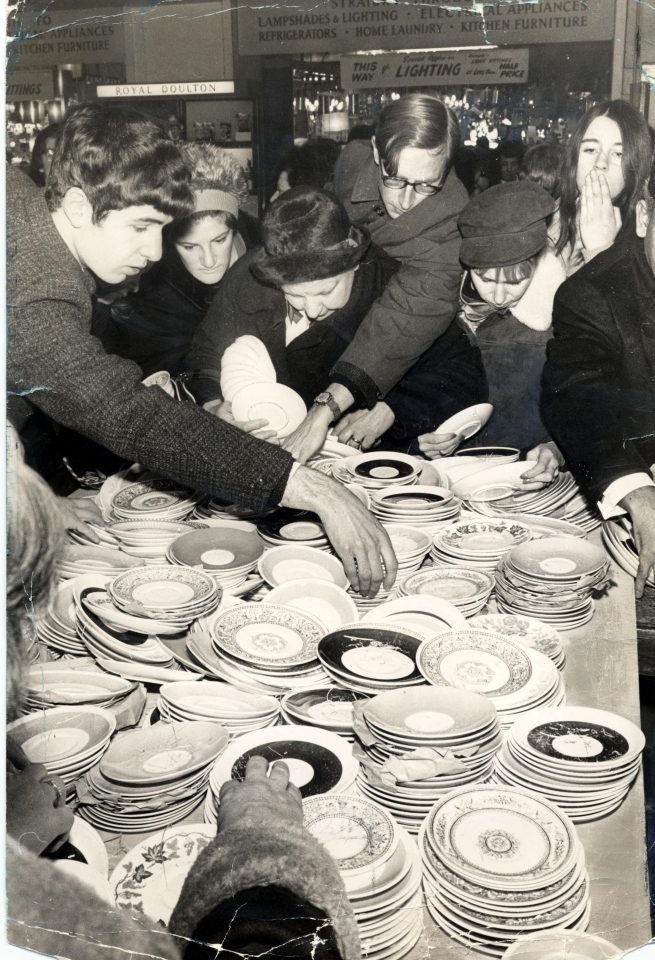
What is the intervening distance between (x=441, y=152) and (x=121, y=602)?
1.39m

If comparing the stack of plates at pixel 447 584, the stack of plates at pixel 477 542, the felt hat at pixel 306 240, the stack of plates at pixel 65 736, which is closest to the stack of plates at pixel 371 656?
the stack of plates at pixel 447 584

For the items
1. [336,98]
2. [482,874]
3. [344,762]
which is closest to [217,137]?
[336,98]

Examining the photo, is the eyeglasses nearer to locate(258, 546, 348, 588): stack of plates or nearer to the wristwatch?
the wristwatch

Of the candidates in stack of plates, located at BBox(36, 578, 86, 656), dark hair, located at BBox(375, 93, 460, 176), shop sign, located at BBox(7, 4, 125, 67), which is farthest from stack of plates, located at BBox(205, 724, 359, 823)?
shop sign, located at BBox(7, 4, 125, 67)

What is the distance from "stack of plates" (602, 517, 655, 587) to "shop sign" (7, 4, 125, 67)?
171 cm

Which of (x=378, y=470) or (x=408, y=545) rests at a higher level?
(x=378, y=470)

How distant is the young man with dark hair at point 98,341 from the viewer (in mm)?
2355

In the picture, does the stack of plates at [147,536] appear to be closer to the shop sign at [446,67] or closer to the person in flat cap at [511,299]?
the person in flat cap at [511,299]

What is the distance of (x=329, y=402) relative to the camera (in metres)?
2.46

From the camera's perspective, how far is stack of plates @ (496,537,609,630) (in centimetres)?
241

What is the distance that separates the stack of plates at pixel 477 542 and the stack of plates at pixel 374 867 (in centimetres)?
66

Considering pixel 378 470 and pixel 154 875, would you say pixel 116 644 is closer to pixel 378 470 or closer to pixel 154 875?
pixel 154 875

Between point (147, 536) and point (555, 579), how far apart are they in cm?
109

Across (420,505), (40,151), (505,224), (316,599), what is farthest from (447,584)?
(40,151)
